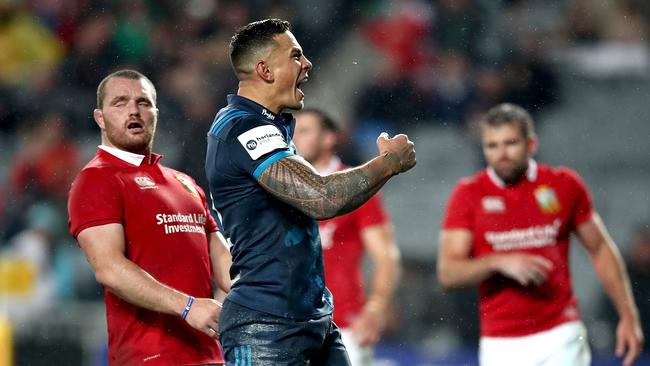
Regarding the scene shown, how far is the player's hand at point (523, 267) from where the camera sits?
668 centimetres

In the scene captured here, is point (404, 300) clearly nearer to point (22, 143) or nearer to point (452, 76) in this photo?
point (452, 76)

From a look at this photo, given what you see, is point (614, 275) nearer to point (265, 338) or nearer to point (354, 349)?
point (354, 349)

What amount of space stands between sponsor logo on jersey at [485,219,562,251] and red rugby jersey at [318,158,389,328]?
1.10 meters

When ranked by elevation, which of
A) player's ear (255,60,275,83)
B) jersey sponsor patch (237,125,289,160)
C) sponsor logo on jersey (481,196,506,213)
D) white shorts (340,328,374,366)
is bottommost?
white shorts (340,328,374,366)

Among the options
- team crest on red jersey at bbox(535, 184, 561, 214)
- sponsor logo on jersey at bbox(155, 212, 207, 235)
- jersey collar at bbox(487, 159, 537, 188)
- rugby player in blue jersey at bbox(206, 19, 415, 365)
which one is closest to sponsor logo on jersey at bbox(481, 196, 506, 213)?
jersey collar at bbox(487, 159, 537, 188)

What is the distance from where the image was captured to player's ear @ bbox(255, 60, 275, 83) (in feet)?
16.1

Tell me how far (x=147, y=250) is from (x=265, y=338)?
3.31ft

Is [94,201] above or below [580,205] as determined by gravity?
above

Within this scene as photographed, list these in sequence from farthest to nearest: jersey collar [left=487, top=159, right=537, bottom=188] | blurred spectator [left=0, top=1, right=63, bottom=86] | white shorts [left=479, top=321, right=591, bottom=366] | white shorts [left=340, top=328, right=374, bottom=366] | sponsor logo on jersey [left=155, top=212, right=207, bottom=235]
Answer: blurred spectator [left=0, top=1, right=63, bottom=86] → white shorts [left=340, top=328, right=374, bottom=366] → jersey collar [left=487, top=159, right=537, bottom=188] → white shorts [left=479, top=321, right=591, bottom=366] → sponsor logo on jersey [left=155, top=212, right=207, bottom=235]

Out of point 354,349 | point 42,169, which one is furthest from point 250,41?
point 42,169

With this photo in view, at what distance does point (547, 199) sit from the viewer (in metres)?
7.41

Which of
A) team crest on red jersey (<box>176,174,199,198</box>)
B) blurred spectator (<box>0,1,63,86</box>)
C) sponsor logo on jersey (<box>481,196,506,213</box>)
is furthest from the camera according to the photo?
blurred spectator (<box>0,1,63,86</box>)

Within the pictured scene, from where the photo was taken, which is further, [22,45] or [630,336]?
[22,45]

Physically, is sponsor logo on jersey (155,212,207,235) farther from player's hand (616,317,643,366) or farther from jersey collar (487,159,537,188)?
player's hand (616,317,643,366)
